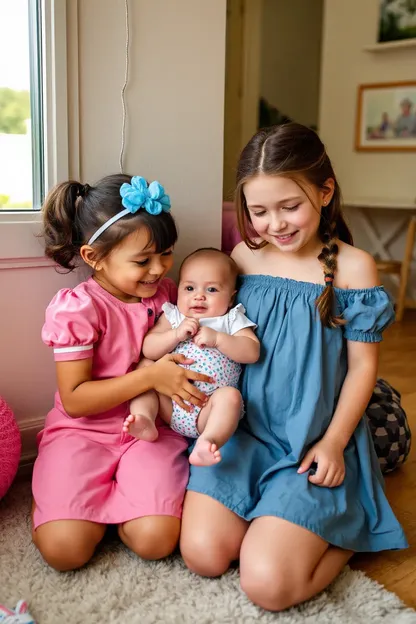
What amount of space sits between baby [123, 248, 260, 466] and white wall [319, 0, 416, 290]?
8.99 feet

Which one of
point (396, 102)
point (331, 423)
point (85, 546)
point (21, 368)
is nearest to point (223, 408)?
point (331, 423)

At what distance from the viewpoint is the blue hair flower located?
1273 mm

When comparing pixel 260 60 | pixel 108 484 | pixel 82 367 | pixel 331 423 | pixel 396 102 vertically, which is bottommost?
pixel 108 484

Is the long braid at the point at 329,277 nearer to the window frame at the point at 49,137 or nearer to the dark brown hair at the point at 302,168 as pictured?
the dark brown hair at the point at 302,168

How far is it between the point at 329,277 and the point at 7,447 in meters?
0.73

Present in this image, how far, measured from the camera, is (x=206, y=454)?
1.14m

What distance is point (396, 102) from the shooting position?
379 centimetres

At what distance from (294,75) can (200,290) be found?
3.86m

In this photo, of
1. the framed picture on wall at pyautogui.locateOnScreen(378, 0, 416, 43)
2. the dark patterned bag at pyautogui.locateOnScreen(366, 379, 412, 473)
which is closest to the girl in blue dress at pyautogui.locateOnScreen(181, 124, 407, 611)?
the dark patterned bag at pyautogui.locateOnScreen(366, 379, 412, 473)

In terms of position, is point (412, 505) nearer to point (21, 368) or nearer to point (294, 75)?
point (21, 368)

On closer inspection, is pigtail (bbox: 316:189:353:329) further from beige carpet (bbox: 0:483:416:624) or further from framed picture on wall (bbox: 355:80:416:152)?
framed picture on wall (bbox: 355:80:416:152)

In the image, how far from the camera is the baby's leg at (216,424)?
1.14 meters

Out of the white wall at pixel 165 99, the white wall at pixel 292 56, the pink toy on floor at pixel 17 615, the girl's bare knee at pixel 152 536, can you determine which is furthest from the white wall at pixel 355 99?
the pink toy on floor at pixel 17 615

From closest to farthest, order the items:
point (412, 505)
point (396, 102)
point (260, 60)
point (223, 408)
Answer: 1. point (223, 408)
2. point (412, 505)
3. point (396, 102)
4. point (260, 60)
